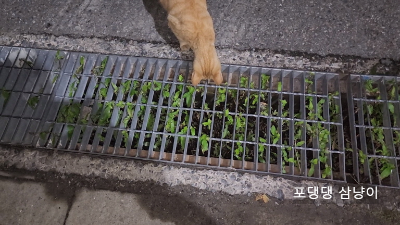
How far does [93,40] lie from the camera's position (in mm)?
2451

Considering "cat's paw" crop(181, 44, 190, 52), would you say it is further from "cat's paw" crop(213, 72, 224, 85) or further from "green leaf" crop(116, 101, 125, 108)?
"green leaf" crop(116, 101, 125, 108)

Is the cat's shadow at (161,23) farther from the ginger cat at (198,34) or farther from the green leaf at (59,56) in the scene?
the green leaf at (59,56)

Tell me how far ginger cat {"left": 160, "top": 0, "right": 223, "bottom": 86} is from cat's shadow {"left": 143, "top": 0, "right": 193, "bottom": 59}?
0.21 m

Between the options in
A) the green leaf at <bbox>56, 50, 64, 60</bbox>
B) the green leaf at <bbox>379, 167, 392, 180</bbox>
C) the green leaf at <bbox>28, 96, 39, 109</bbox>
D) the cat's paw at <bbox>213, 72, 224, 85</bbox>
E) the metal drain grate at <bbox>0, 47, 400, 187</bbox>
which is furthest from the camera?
the green leaf at <bbox>56, 50, 64, 60</bbox>

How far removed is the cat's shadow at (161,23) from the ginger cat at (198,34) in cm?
21

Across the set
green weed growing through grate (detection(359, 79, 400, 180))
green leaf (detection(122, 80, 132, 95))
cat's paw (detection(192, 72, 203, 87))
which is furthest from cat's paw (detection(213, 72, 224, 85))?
green weed growing through grate (detection(359, 79, 400, 180))

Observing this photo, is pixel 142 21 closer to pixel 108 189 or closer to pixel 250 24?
pixel 250 24

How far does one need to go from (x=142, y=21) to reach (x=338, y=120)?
5.57ft

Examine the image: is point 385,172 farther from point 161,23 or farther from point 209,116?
point 161,23

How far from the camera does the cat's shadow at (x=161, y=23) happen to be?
2.38m

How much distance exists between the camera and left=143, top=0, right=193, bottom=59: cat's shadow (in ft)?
7.81

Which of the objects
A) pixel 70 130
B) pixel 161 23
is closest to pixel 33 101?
pixel 70 130

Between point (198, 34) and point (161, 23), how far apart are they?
0.60 m

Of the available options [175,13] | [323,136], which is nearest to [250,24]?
[175,13]
